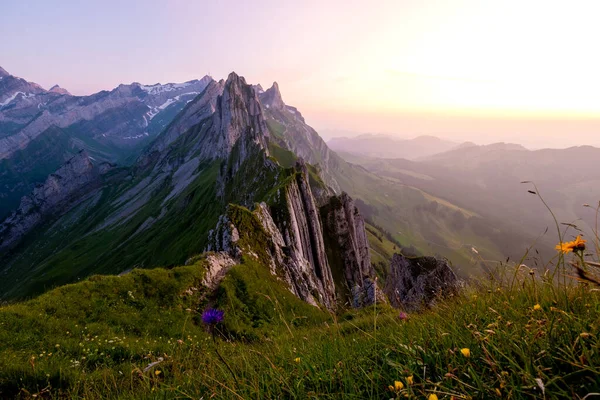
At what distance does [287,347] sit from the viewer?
496 cm

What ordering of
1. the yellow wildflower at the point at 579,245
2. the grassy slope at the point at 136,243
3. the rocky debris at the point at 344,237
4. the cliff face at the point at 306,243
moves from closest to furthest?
the yellow wildflower at the point at 579,245, the cliff face at the point at 306,243, the rocky debris at the point at 344,237, the grassy slope at the point at 136,243

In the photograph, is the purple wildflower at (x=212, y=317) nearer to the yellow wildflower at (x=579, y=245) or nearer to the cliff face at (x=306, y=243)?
the cliff face at (x=306, y=243)

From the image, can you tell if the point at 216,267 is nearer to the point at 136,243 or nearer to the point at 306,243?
the point at 306,243

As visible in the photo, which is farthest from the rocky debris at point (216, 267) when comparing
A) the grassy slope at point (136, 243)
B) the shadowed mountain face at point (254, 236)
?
the grassy slope at point (136, 243)

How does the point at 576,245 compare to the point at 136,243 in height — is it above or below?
above

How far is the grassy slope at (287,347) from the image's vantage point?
104 inches

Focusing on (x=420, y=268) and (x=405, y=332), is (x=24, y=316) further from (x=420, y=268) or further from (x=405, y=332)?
(x=420, y=268)

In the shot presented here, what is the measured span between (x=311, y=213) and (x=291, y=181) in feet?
33.3

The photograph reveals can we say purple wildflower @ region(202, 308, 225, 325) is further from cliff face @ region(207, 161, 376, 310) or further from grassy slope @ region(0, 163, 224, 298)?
grassy slope @ region(0, 163, 224, 298)

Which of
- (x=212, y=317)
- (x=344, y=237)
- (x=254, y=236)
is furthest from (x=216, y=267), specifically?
(x=344, y=237)

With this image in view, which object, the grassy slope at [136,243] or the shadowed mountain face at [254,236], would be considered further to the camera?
the grassy slope at [136,243]

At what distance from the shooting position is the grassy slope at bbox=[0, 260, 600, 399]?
8.68 ft

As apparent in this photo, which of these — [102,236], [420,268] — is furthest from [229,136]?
[420,268]

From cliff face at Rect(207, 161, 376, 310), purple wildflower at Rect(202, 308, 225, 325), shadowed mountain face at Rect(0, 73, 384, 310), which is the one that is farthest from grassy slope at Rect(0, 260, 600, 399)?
shadowed mountain face at Rect(0, 73, 384, 310)
